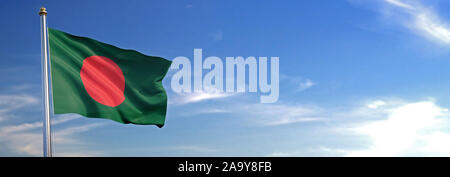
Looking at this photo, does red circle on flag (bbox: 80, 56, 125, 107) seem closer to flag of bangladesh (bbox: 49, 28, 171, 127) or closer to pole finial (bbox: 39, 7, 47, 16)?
flag of bangladesh (bbox: 49, 28, 171, 127)

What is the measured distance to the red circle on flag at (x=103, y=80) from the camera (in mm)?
15594

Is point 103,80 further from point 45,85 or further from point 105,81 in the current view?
point 45,85

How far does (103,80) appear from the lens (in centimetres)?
1622

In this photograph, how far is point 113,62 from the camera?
16.6m

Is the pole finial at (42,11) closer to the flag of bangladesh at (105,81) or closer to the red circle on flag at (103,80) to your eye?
the flag of bangladesh at (105,81)

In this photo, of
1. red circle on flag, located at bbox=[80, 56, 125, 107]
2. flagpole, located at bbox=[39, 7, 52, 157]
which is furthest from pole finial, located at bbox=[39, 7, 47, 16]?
red circle on flag, located at bbox=[80, 56, 125, 107]

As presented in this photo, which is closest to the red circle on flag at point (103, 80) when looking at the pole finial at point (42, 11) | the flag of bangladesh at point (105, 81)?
the flag of bangladesh at point (105, 81)

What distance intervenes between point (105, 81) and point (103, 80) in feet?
0.24

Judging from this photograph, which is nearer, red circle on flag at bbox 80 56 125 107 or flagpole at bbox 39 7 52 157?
flagpole at bbox 39 7 52 157

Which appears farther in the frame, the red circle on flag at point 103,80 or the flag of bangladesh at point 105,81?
the red circle on flag at point 103,80

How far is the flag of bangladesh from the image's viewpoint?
14.9m

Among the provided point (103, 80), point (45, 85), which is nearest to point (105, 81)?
point (103, 80)

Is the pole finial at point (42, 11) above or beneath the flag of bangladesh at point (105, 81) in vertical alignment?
above
